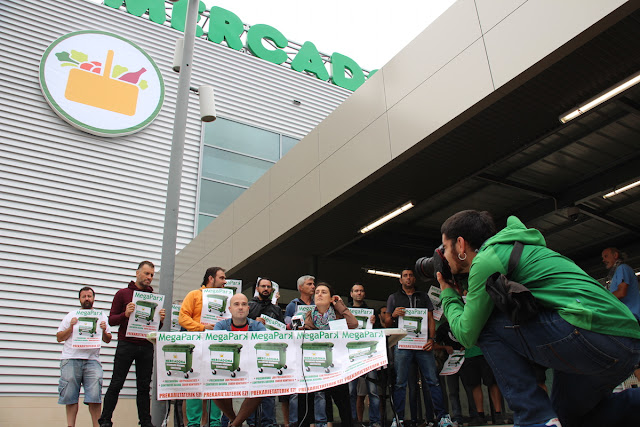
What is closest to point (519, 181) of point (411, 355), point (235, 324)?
point (411, 355)

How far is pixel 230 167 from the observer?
16859mm

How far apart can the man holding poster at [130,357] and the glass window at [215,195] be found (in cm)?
904

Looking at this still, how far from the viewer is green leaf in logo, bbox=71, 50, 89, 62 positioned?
1507 centimetres

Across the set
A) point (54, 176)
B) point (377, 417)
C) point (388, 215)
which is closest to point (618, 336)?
point (377, 417)

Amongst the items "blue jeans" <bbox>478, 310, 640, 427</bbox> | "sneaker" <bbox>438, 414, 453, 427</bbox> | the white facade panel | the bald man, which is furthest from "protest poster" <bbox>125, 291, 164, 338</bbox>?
the white facade panel

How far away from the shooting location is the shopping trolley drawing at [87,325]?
732 cm

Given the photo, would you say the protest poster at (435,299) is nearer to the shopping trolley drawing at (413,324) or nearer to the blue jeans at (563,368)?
the shopping trolley drawing at (413,324)

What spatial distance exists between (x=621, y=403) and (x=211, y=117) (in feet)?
19.9

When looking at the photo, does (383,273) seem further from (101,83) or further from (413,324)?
(101,83)

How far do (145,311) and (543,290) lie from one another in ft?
17.3

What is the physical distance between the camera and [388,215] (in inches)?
387

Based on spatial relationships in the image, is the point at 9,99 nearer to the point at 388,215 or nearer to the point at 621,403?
the point at 388,215

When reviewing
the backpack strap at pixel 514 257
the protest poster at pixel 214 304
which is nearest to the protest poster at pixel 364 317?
the protest poster at pixel 214 304

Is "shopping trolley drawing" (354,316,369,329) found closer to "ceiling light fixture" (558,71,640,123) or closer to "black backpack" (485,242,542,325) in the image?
"ceiling light fixture" (558,71,640,123)
